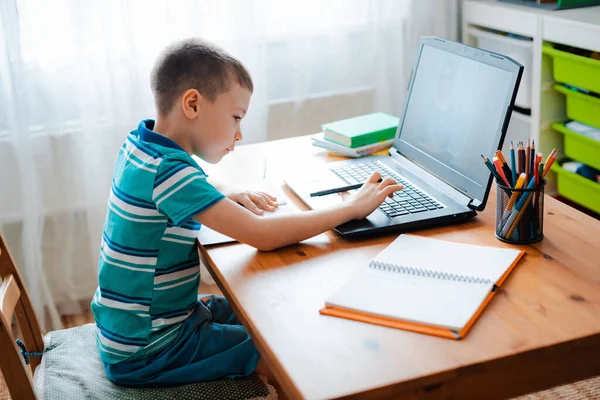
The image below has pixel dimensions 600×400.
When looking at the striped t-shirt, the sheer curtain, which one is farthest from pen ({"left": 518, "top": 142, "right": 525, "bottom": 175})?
the sheer curtain

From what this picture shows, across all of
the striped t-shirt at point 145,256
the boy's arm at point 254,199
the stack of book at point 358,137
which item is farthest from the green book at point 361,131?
the striped t-shirt at point 145,256

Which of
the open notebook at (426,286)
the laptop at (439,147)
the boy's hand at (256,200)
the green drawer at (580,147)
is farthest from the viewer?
the green drawer at (580,147)

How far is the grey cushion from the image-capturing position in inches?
51.7

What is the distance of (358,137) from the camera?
1.79 m

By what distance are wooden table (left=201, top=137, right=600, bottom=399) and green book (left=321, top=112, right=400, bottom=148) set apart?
0.50 metres

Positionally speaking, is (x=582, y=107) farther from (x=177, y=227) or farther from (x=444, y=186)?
(x=177, y=227)

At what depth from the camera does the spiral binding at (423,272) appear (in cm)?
115

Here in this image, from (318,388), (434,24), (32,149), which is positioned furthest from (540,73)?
(318,388)

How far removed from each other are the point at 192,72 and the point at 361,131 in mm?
542

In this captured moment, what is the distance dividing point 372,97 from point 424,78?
1286mm

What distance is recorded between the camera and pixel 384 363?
0.96 meters

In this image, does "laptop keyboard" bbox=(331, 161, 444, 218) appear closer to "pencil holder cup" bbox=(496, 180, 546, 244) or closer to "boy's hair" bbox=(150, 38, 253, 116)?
"pencil holder cup" bbox=(496, 180, 546, 244)

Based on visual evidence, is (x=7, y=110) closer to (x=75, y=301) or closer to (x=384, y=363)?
(x=75, y=301)

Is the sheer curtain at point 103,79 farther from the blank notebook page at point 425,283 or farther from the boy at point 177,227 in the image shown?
the blank notebook page at point 425,283
